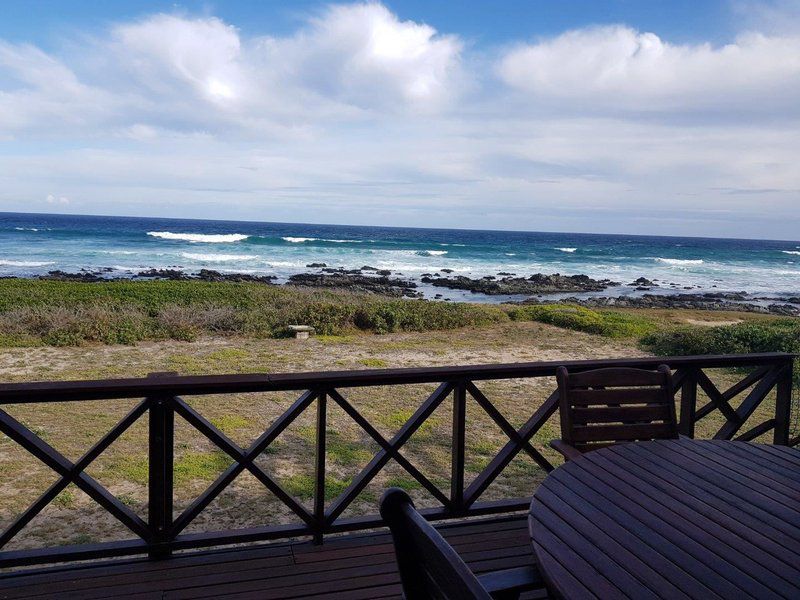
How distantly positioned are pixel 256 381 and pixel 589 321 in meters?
11.8

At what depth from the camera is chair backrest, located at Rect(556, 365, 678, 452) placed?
2.60 meters

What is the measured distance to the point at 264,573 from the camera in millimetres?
2414

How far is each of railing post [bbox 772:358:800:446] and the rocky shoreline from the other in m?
17.5

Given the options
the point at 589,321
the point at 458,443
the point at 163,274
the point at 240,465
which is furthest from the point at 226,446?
the point at 163,274

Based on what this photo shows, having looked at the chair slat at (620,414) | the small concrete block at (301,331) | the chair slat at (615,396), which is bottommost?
the small concrete block at (301,331)

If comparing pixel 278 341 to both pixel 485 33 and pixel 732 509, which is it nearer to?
pixel 485 33

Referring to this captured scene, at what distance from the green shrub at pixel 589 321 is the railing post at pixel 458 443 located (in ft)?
33.6

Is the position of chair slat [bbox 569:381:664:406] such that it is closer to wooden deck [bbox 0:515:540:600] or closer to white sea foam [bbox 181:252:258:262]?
wooden deck [bbox 0:515:540:600]

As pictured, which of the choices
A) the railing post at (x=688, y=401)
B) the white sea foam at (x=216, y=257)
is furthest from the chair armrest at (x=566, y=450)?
the white sea foam at (x=216, y=257)

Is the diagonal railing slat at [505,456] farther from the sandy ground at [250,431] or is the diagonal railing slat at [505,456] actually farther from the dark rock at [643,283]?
the dark rock at [643,283]

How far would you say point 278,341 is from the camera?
10.6 meters

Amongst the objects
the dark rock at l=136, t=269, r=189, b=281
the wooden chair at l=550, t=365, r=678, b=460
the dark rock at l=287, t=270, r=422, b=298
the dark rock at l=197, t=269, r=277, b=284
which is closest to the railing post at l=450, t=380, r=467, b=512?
the wooden chair at l=550, t=365, r=678, b=460

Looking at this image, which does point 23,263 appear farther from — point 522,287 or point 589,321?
point 589,321

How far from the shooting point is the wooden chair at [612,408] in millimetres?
2598
